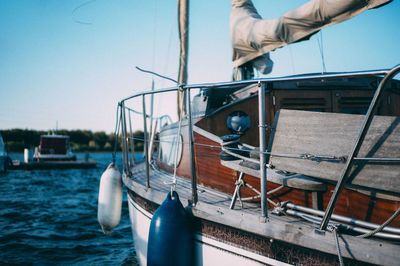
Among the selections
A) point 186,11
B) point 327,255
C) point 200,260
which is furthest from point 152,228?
point 186,11

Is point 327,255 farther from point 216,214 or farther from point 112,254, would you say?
point 112,254

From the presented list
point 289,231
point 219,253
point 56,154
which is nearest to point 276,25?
point 289,231

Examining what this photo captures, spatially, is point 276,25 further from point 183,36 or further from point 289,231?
point 183,36

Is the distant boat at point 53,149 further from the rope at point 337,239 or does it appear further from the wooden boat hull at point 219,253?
the rope at point 337,239

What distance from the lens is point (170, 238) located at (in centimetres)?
205

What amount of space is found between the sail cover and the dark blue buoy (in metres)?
3.28

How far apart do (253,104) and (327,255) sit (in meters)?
2.42

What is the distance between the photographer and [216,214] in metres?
2.14

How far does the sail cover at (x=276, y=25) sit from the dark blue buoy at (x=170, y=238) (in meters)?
3.28

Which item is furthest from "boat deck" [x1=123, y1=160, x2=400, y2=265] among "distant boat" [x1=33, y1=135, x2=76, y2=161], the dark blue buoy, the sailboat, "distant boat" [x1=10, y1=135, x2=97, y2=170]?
"distant boat" [x1=33, y1=135, x2=76, y2=161]

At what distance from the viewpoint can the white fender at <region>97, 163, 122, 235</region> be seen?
12.0ft

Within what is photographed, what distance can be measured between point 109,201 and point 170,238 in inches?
77.6

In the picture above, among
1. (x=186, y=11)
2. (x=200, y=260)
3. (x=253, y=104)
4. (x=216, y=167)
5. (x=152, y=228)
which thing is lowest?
(x=200, y=260)

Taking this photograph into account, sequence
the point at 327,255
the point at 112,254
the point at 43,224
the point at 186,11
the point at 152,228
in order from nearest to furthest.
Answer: the point at 327,255
the point at 152,228
the point at 112,254
the point at 43,224
the point at 186,11
